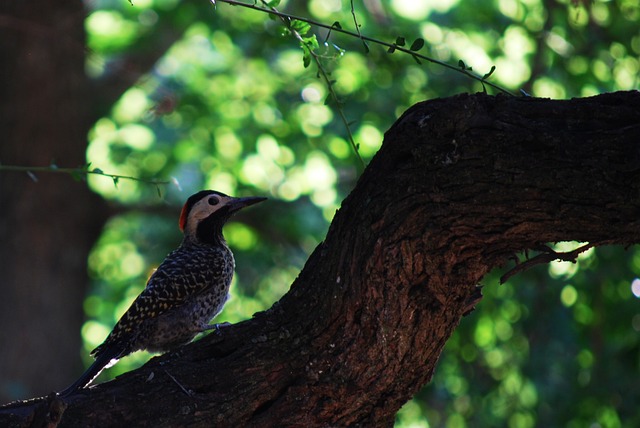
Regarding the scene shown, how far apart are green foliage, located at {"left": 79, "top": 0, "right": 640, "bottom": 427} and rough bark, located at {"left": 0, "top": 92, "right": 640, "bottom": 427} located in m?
4.40

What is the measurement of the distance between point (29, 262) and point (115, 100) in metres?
1.92

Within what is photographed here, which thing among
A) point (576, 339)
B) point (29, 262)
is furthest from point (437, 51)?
point (29, 262)

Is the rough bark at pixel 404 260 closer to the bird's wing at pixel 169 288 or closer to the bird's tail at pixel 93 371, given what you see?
the bird's tail at pixel 93 371

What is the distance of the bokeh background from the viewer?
8.29 metres

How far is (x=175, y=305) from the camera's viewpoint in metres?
4.79

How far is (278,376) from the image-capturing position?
12.0 feet

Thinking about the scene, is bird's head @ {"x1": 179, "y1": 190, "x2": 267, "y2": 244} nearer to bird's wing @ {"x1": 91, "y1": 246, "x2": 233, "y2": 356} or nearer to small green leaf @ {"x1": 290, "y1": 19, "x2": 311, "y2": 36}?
bird's wing @ {"x1": 91, "y1": 246, "x2": 233, "y2": 356}

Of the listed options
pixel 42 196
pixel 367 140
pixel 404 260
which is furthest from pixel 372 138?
pixel 404 260

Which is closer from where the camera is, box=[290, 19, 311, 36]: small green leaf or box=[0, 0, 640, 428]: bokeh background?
box=[290, 19, 311, 36]: small green leaf

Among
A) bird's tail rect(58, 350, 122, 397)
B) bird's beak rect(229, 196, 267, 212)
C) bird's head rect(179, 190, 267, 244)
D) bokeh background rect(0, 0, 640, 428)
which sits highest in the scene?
bokeh background rect(0, 0, 640, 428)

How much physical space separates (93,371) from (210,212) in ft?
5.58

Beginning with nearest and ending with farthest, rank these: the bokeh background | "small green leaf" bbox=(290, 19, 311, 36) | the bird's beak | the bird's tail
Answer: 1. "small green leaf" bbox=(290, 19, 311, 36)
2. the bird's tail
3. the bird's beak
4. the bokeh background

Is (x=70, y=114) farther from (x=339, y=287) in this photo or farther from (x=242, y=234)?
(x=339, y=287)

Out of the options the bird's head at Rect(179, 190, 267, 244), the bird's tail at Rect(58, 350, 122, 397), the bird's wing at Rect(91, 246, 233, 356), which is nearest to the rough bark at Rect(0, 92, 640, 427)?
the bird's tail at Rect(58, 350, 122, 397)
